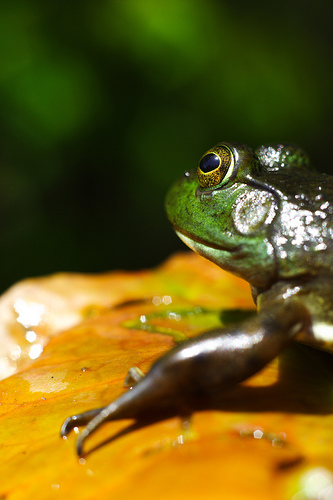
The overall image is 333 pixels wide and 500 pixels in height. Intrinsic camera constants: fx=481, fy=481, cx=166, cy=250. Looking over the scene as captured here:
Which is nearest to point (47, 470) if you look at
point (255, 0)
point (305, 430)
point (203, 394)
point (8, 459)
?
point (8, 459)

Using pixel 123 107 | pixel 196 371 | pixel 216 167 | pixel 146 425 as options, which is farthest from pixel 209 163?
pixel 123 107

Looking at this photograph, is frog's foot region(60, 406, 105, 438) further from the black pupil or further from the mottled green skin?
the black pupil

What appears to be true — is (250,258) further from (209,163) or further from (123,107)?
(123,107)

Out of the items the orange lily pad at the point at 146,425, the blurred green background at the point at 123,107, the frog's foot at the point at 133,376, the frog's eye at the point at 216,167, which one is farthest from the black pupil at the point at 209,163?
the blurred green background at the point at 123,107

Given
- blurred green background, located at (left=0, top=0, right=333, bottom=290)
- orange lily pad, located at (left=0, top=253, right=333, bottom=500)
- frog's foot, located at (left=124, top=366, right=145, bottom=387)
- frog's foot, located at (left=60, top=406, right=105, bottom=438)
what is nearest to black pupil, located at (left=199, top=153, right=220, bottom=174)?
orange lily pad, located at (left=0, top=253, right=333, bottom=500)

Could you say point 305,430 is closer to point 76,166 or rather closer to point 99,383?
point 99,383
